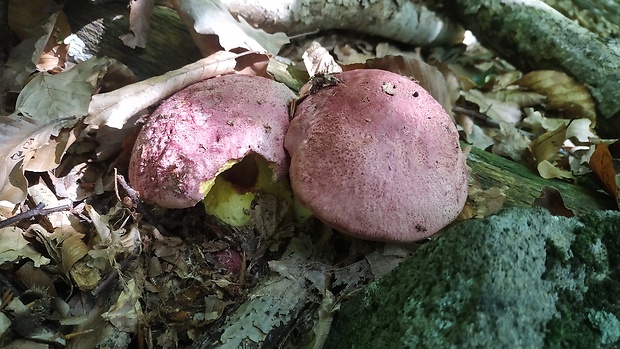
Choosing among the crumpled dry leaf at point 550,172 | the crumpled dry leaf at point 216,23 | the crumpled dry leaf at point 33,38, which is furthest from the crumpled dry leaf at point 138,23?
the crumpled dry leaf at point 550,172

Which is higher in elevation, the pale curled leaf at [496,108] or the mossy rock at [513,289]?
the mossy rock at [513,289]

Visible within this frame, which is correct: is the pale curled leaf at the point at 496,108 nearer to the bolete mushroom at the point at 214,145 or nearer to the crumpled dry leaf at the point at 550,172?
the crumpled dry leaf at the point at 550,172

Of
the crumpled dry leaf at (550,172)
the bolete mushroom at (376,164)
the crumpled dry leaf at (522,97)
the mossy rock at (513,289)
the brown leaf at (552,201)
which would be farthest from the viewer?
the crumpled dry leaf at (522,97)

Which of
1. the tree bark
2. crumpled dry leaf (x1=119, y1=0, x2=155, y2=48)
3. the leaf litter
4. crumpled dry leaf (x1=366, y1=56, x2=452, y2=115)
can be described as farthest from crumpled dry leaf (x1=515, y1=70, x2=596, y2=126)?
crumpled dry leaf (x1=119, y1=0, x2=155, y2=48)

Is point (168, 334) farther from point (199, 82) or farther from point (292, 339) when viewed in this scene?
point (199, 82)

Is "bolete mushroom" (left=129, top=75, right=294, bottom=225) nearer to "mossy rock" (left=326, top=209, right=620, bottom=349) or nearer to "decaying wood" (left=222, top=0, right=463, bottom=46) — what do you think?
"mossy rock" (left=326, top=209, right=620, bottom=349)

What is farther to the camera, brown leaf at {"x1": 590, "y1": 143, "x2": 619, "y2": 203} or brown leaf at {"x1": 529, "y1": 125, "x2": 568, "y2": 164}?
brown leaf at {"x1": 529, "y1": 125, "x2": 568, "y2": 164}

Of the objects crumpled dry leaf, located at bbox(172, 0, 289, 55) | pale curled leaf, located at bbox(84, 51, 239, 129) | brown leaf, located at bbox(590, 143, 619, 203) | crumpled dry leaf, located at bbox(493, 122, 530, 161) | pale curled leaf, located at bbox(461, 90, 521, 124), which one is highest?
crumpled dry leaf, located at bbox(172, 0, 289, 55)

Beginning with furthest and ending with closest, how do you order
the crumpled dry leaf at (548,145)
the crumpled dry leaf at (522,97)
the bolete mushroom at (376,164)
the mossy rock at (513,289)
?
the crumpled dry leaf at (522,97)
the crumpled dry leaf at (548,145)
the bolete mushroom at (376,164)
the mossy rock at (513,289)
